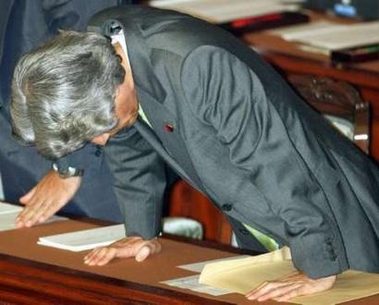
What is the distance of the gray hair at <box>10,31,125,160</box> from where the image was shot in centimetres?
275

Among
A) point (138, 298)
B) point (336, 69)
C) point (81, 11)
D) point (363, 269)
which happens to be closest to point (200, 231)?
point (336, 69)

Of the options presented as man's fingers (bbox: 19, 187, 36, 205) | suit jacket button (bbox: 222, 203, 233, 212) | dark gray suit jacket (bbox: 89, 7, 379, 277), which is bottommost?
man's fingers (bbox: 19, 187, 36, 205)

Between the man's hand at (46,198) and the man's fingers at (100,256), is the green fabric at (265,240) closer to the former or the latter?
the man's fingers at (100,256)

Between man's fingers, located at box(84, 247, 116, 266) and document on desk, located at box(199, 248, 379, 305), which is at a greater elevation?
document on desk, located at box(199, 248, 379, 305)

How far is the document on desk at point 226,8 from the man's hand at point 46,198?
139 centimetres

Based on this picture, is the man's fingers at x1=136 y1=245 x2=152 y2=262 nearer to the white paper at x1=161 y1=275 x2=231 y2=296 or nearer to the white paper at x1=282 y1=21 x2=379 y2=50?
the white paper at x1=161 y1=275 x2=231 y2=296

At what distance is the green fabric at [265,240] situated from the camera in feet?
10.5

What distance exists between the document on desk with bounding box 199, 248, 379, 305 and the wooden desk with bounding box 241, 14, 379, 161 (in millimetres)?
1342

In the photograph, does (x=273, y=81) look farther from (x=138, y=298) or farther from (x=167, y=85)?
(x=138, y=298)

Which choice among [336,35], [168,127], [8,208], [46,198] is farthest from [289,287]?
[336,35]

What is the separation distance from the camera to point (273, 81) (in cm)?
293

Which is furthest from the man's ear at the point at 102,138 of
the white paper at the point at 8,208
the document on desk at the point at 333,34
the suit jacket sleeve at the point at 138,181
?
the document on desk at the point at 333,34

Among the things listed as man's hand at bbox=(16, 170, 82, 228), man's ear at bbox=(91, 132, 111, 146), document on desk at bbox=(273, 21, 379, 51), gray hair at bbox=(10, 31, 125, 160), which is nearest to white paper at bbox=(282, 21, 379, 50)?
document on desk at bbox=(273, 21, 379, 51)

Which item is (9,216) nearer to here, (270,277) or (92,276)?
(92,276)
